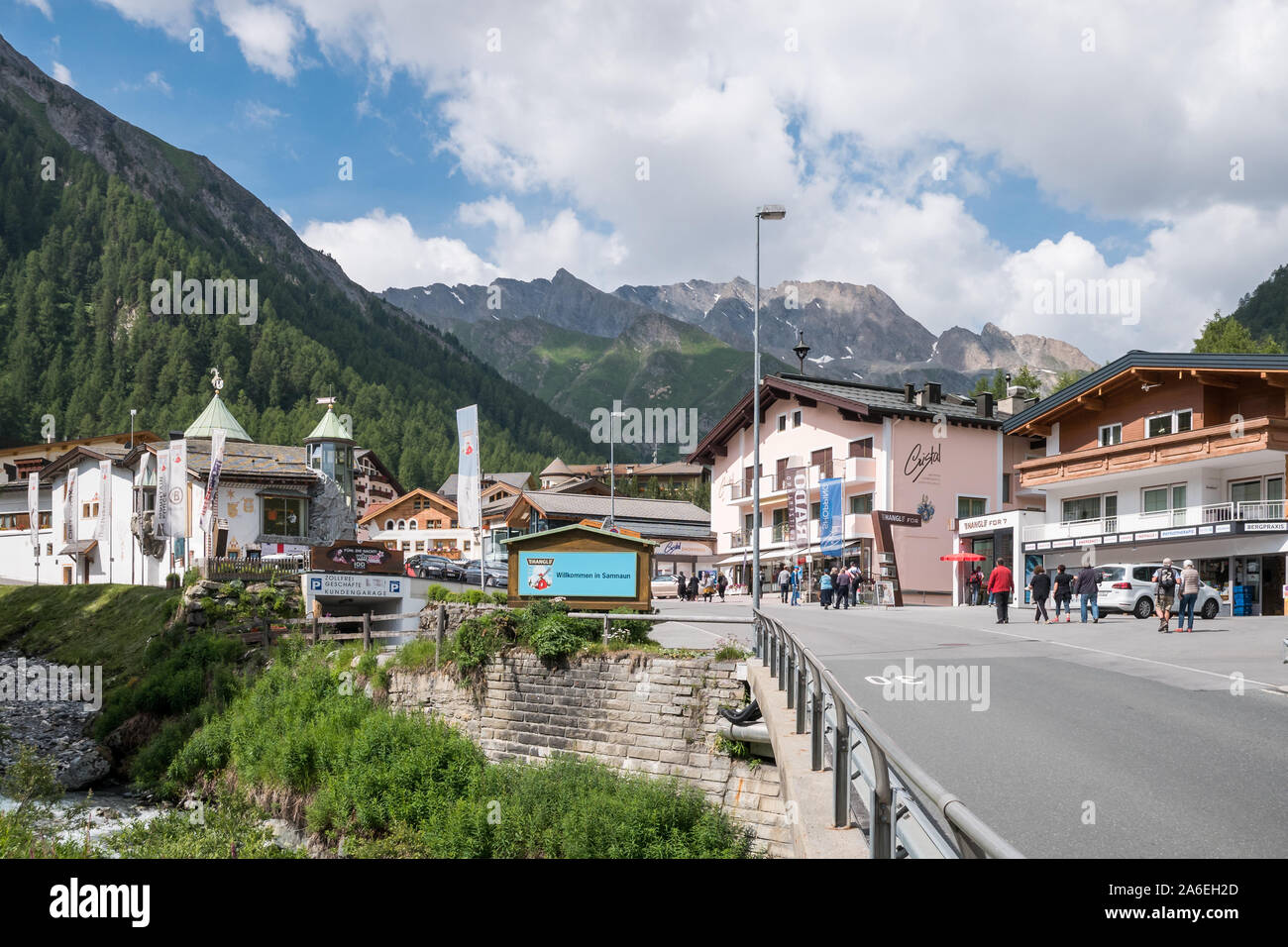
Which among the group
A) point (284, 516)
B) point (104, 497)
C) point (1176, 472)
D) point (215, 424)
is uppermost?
point (215, 424)

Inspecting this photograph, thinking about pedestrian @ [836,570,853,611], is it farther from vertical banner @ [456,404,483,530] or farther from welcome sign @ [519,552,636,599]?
welcome sign @ [519,552,636,599]

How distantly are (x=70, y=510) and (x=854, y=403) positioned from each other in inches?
1811

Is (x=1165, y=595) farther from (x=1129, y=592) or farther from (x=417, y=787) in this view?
(x=417, y=787)

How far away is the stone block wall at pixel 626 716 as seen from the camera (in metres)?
16.8

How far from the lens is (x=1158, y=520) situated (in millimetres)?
36062

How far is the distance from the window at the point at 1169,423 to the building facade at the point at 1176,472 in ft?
0.17

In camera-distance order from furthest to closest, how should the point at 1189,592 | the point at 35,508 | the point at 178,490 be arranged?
the point at 35,508 < the point at 178,490 < the point at 1189,592

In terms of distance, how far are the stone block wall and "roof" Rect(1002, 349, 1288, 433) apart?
81.8 feet

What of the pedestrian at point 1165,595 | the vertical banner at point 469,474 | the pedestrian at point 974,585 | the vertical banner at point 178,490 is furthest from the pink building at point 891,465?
the vertical banner at point 178,490

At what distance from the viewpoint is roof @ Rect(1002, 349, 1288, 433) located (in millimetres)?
33375

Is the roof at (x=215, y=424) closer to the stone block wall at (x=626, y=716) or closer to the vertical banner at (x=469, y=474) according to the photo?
the vertical banner at (x=469, y=474)

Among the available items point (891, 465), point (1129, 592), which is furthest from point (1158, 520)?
point (891, 465)

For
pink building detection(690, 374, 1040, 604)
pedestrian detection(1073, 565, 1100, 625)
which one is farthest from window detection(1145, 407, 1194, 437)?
pedestrian detection(1073, 565, 1100, 625)
